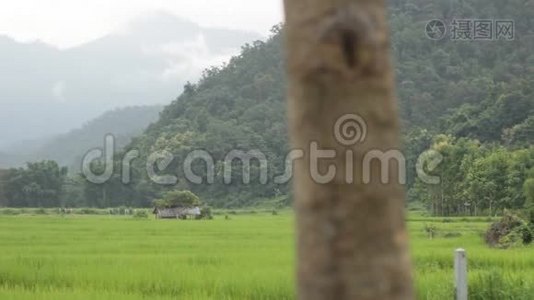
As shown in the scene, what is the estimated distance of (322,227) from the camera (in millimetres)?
1364

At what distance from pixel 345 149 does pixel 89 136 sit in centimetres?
10229

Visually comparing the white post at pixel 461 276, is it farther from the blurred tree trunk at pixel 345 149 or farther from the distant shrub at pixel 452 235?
the distant shrub at pixel 452 235

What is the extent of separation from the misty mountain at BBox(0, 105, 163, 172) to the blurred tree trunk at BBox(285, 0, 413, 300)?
8454 centimetres

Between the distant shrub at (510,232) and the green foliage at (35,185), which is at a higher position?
the green foliage at (35,185)

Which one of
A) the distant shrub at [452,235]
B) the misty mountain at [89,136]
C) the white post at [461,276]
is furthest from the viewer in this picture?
the misty mountain at [89,136]

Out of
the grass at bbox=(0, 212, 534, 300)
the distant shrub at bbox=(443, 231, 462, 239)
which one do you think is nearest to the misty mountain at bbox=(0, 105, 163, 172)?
the distant shrub at bbox=(443, 231, 462, 239)

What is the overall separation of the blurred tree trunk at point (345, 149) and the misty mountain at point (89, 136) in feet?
277

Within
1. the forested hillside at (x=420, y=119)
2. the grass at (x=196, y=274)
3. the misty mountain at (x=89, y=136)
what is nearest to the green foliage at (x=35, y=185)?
the forested hillside at (x=420, y=119)

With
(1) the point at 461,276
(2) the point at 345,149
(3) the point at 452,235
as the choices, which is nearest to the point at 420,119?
(3) the point at 452,235

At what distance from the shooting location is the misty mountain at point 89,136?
303 feet

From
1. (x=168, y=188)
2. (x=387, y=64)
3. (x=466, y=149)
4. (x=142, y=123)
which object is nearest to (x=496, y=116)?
(x=466, y=149)

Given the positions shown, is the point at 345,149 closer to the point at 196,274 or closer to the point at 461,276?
the point at 461,276

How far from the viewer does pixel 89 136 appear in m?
101

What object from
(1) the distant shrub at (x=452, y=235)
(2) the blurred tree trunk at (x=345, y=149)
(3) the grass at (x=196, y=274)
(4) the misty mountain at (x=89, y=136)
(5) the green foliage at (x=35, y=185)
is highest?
(4) the misty mountain at (x=89, y=136)
